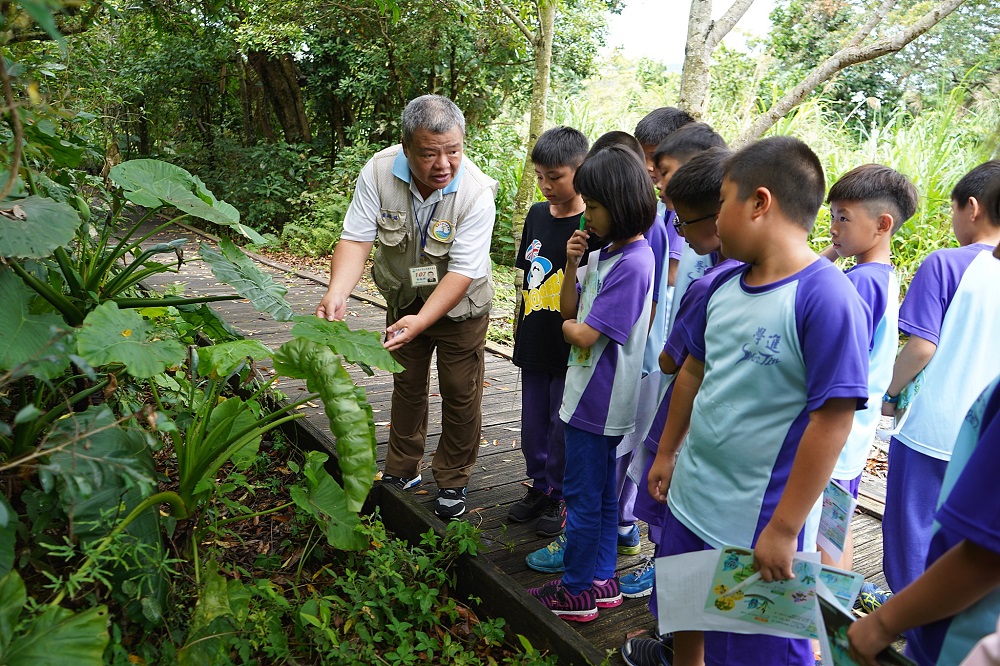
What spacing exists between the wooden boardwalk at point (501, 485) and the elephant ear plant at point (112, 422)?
0.81 m

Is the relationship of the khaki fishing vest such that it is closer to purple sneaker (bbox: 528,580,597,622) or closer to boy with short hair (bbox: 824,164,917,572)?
purple sneaker (bbox: 528,580,597,622)

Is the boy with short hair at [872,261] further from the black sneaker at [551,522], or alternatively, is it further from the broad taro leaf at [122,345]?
the broad taro leaf at [122,345]

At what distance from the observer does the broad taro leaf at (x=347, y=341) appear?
93.4 inches

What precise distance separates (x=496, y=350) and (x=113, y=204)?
3.07 meters

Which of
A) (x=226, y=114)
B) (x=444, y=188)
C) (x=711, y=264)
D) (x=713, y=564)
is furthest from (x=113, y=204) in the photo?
(x=226, y=114)

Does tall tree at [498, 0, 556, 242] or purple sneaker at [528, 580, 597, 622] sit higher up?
tall tree at [498, 0, 556, 242]

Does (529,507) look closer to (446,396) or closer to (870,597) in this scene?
(446,396)

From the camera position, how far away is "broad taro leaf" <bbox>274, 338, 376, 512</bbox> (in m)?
2.14

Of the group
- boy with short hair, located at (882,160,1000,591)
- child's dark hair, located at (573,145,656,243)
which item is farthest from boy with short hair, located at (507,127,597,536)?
boy with short hair, located at (882,160,1000,591)

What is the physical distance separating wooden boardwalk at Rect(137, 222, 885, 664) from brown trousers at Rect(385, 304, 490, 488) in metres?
0.18

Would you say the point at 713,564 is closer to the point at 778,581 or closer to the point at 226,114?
the point at 778,581

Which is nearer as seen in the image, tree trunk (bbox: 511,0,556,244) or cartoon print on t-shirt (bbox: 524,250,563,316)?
cartoon print on t-shirt (bbox: 524,250,563,316)

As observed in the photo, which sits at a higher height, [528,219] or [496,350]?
[528,219]

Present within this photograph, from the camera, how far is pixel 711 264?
106 inches
